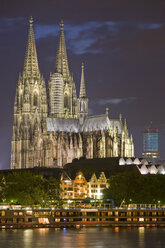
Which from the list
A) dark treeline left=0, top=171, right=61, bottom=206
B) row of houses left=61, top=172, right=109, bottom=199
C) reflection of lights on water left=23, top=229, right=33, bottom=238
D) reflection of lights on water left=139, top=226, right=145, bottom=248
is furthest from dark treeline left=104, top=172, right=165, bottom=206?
reflection of lights on water left=23, top=229, right=33, bottom=238

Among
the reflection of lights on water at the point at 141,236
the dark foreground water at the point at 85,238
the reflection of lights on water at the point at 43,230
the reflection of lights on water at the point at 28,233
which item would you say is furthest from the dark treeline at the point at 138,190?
the reflection of lights on water at the point at 28,233

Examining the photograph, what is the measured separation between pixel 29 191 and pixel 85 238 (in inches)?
1409

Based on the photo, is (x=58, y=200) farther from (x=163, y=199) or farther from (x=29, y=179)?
(x=163, y=199)

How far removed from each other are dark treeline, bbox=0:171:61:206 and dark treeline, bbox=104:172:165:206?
1192 centimetres

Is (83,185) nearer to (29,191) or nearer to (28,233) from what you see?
(29,191)

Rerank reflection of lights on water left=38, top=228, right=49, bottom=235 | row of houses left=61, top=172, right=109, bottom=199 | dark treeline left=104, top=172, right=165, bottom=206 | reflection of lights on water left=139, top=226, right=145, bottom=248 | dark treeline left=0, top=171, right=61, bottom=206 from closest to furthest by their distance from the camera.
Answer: reflection of lights on water left=139, top=226, right=145, bottom=248
reflection of lights on water left=38, top=228, right=49, bottom=235
dark treeline left=0, top=171, right=61, bottom=206
dark treeline left=104, top=172, right=165, bottom=206
row of houses left=61, top=172, right=109, bottom=199

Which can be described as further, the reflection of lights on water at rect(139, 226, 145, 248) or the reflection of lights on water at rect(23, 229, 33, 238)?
the reflection of lights on water at rect(23, 229, 33, 238)

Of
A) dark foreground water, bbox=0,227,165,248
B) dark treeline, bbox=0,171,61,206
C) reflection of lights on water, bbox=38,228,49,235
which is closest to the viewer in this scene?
dark foreground water, bbox=0,227,165,248

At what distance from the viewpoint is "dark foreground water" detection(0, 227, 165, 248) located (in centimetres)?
10494

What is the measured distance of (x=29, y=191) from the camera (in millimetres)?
145000

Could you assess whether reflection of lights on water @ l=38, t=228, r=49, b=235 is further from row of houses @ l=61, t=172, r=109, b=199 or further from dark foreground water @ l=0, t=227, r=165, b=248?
row of houses @ l=61, t=172, r=109, b=199

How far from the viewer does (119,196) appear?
149750mm

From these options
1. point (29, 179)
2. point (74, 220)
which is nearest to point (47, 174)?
point (29, 179)

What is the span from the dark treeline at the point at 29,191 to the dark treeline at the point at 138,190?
469 inches
